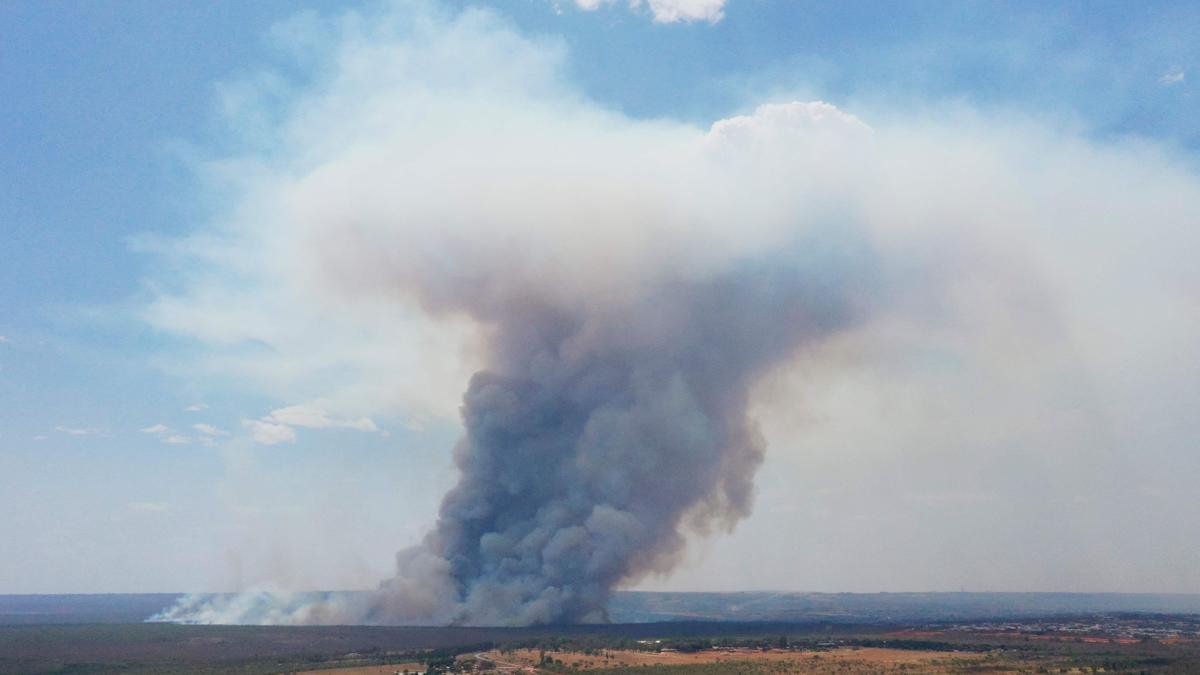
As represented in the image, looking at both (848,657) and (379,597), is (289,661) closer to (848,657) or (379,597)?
(379,597)

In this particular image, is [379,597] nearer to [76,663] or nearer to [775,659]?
[76,663]

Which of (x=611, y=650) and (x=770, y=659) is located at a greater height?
(x=611, y=650)

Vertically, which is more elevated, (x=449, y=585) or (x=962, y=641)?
(x=449, y=585)

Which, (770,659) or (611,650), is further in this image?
(611,650)

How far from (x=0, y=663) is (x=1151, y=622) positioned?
176823mm

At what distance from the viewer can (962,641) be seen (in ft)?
384

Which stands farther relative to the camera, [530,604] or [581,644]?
[530,604]

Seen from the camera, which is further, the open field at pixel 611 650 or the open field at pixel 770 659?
the open field at pixel 611 650

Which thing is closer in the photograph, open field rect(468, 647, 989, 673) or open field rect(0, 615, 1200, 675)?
open field rect(468, 647, 989, 673)

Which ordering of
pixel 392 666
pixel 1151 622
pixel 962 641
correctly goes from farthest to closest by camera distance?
pixel 1151 622, pixel 962 641, pixel 392 666

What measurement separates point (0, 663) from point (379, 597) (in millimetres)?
45149

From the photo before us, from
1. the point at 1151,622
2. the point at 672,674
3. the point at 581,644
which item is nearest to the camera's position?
the point at 672,674

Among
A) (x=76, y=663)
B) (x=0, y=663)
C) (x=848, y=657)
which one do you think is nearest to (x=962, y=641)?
(x=848, y=657)

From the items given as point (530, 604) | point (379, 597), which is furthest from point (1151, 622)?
point (379, 597)
